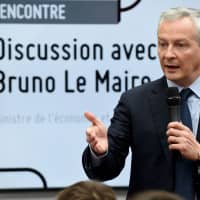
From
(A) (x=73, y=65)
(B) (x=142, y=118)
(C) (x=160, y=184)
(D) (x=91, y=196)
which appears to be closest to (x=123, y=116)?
(B) (x=142, y=118)

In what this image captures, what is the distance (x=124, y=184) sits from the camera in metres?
3.87

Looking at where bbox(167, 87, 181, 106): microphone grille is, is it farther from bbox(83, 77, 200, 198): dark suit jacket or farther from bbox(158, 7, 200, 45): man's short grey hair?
bbox(158, 7, 200, 45): man's short grey hair

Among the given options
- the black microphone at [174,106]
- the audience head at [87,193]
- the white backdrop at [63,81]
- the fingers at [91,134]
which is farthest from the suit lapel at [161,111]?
the white backdrop at [63,81]

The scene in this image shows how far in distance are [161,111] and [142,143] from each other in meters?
0.12

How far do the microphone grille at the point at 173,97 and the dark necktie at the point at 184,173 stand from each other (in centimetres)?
8

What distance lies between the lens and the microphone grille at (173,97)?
2.45 m

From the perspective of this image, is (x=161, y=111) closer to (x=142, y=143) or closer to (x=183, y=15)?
(x=142, y=143)

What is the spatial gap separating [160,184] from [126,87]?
1283 millimetres

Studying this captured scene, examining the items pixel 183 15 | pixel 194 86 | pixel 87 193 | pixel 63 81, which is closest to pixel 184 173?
pixel 194 86

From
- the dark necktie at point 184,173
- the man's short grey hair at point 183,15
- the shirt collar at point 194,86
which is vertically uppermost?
the man's short grey hair at point 183,15

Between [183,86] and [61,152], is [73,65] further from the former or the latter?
[183,86]

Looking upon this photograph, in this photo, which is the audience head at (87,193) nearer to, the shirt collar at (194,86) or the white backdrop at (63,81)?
the shirt collar at (194,86)

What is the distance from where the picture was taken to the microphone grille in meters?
2.45

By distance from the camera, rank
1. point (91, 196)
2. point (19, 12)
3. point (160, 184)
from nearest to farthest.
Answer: point (91, 196), point (160, 184), point (19, 12)
